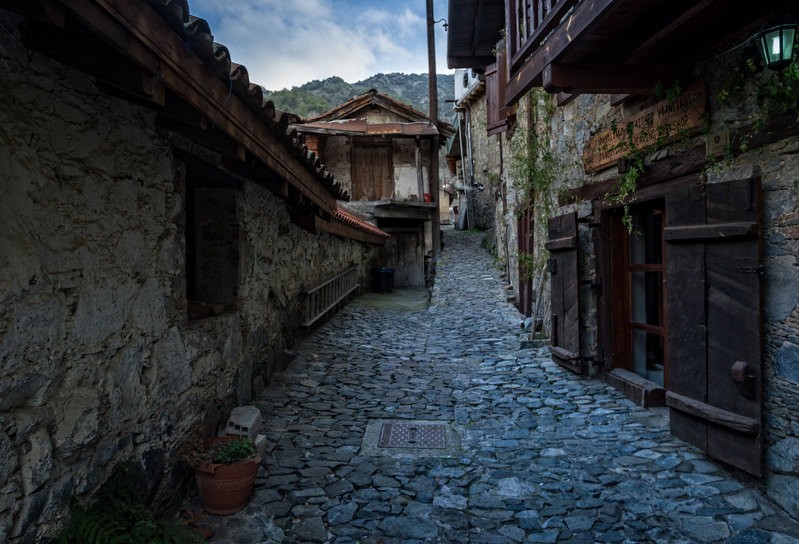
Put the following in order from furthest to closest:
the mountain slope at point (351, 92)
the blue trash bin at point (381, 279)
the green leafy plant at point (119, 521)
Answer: the mountain slope at point (351, 92)
the blue trash bin at point (381, 279)
the green leafy plant at point (119, 521)

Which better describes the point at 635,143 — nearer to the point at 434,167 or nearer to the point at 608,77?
the point at 608,77

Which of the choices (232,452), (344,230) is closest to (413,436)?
(232,452)

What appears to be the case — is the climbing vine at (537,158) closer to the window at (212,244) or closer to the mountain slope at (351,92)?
the window at (212,244)

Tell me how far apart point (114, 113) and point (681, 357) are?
4.12m

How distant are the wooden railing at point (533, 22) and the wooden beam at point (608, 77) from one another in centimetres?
33

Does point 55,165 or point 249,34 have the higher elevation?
point 249,34

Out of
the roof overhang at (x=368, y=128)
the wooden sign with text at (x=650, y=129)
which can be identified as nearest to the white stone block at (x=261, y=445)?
the wooden sign with text at (x=650, y=129)

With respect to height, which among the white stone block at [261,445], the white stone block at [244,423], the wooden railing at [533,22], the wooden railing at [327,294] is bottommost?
the white stone block at [261,445]

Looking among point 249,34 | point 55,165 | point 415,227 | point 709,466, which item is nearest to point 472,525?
point 709,466

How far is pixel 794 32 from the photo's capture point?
8.76 ft

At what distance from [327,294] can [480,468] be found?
533 centimetres

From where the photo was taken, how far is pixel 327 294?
8.54m

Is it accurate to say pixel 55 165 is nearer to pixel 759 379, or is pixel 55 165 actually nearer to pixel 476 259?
pixel 759 379

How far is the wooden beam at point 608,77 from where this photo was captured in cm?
365
